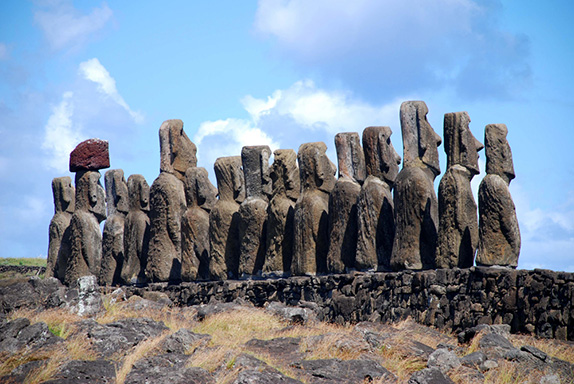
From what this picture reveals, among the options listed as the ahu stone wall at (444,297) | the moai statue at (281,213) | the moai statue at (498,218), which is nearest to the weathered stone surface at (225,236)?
the moai statue at (281,213)

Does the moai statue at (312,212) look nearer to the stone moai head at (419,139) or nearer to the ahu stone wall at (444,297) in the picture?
the ahu stone wall at (444,297)

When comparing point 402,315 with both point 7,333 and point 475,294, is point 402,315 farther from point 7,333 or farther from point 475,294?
point 7,333

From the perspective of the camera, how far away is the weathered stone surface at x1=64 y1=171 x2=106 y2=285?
27.3m

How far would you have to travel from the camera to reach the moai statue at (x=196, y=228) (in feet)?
77.9

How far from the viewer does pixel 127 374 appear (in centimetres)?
1192

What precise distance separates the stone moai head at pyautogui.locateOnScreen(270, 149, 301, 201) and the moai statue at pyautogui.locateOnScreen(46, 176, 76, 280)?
1037 cm

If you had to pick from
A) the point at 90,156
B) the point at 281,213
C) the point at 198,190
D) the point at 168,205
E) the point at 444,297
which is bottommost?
the point at 444,297

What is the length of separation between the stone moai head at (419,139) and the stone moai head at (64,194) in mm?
15165

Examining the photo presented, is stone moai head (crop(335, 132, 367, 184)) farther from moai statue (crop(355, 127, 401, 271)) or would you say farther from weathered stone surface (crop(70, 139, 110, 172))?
A: weathered stone surface (crop(70, 139, 110, 172))

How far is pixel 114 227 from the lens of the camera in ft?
90.3

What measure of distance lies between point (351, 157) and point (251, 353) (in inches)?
297

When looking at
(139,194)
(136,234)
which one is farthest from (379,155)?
(139,194)

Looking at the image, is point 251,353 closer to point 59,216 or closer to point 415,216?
point 415,216

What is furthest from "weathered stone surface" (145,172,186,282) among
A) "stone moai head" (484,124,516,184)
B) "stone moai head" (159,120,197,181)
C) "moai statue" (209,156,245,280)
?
"stone moai head" (484,124,516,184)
